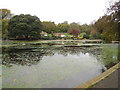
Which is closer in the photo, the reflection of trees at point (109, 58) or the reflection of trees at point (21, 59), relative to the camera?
the reflection of trees at point (109, 58)

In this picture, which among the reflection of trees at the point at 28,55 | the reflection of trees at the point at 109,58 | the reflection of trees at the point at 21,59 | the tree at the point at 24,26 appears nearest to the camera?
the reflection of trees at the point at 109,58

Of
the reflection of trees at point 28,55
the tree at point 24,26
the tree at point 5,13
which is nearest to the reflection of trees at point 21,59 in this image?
the reflection of trees at point 28,55

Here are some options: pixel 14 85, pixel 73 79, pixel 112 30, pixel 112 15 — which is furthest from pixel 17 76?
pixel 112 15

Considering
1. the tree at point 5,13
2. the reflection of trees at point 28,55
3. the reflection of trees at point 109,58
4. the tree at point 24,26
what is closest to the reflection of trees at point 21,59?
the reflection of trees at point 28,55

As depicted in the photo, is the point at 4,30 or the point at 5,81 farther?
the point at 4,30

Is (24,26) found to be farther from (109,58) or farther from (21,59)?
(109,58)

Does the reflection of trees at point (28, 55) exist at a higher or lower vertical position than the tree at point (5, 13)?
lower

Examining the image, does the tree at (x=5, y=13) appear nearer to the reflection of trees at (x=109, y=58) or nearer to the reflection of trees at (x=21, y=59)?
the reflection of trees at (x=21, y=59)

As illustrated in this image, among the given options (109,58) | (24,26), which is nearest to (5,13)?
(24,26)

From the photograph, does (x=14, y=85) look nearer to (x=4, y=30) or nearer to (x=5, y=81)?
(x=5, y=81)

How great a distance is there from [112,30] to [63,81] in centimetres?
722

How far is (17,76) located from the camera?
20.1 feet

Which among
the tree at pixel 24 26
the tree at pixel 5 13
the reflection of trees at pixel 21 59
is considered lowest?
→ the reflection of trees at pixel 21 59

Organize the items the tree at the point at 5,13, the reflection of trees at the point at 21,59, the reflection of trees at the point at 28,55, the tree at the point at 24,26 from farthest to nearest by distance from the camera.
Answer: the tree at the point at 5,13
the tree at the point at 24,26
the reflection of trees at the point at 28,55
the reflection of trees at the point at 21,59
